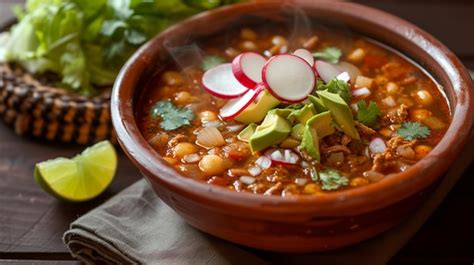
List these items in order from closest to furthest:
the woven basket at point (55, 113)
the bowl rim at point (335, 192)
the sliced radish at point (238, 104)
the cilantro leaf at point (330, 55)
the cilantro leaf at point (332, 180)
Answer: the bowl rim at point (335, 192), the cilantro leaf at point (332, 180), the sliced radish at point (238, 104), the cilantro leaf at point (330, 55), the woven basket at point (55, 113)

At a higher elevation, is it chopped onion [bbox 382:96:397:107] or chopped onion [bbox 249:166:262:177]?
chopped onion [bbox 382:96:397:107]

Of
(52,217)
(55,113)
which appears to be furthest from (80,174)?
(55,113)

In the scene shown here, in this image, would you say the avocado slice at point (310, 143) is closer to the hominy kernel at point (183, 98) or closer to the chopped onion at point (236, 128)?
the chopped onion at point (236, 128)

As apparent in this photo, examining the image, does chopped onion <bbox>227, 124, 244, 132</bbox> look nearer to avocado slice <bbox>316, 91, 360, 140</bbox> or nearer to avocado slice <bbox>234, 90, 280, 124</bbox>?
avocado slice <bbox>234, 90, 280, 124</bbox>

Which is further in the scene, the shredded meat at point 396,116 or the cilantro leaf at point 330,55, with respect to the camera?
the cilantro leaf at point 330,55

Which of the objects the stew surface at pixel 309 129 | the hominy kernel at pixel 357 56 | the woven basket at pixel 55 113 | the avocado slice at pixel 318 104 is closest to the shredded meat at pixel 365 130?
the stew surface at pixel 309 129

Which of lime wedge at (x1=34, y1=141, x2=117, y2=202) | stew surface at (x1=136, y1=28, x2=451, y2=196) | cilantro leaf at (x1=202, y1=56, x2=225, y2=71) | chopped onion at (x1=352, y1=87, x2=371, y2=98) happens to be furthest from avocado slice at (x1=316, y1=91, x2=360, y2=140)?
lime wedge at (x1=34, y1=141, x2=117, y2=202)

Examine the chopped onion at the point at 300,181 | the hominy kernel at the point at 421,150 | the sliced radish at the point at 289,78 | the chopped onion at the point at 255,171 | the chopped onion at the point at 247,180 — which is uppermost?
the sliced radish at the point at 289,78
